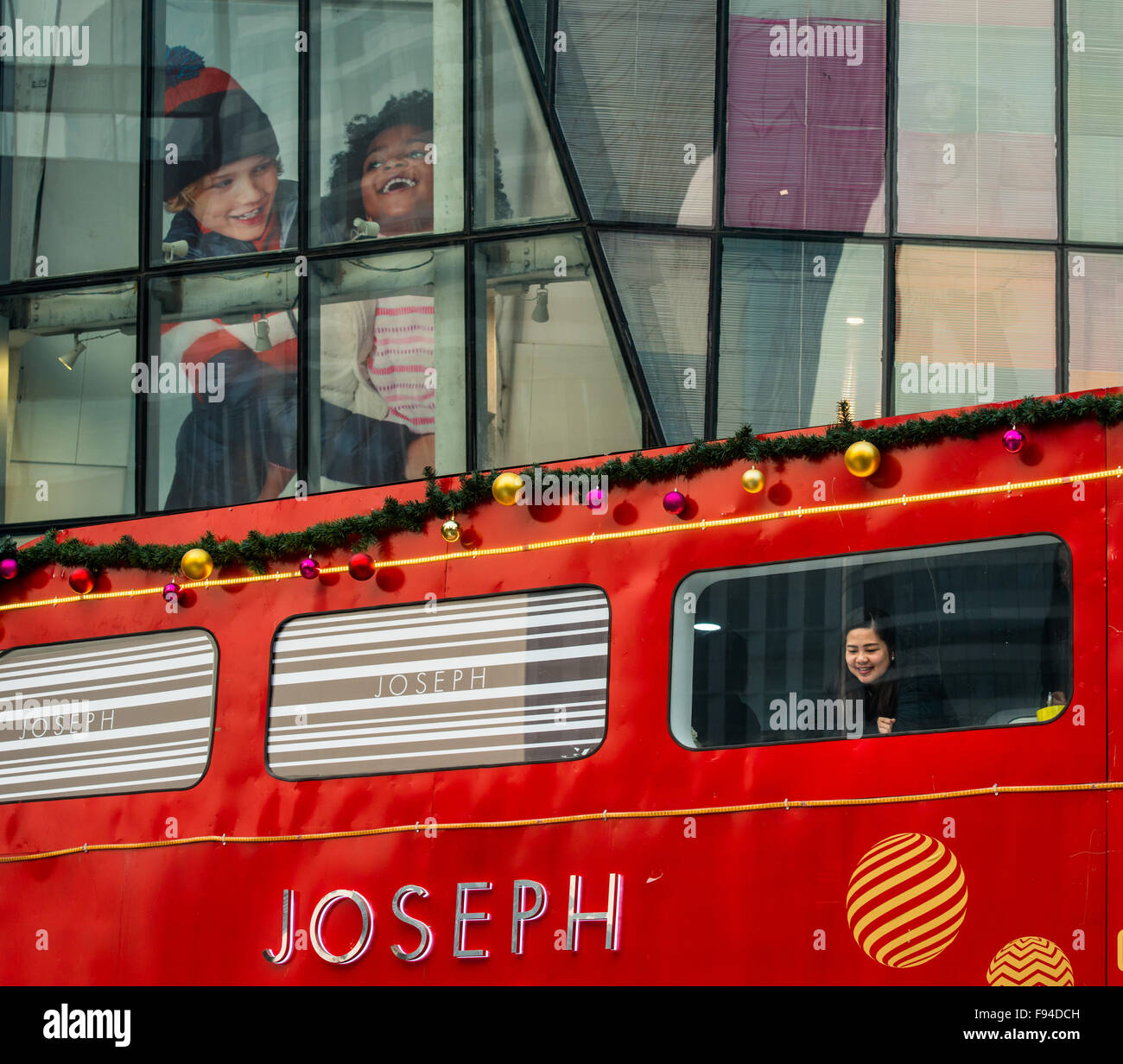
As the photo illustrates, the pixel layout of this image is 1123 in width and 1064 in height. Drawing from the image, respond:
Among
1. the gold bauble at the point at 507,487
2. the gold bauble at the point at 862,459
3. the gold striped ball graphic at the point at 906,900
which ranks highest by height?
the gold bauble at the point at 862,459

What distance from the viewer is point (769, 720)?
816cm

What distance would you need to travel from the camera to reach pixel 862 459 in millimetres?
8055

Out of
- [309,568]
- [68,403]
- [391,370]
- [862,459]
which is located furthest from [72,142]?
[862,459]

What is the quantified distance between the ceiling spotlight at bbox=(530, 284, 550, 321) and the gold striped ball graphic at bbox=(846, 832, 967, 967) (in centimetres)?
497

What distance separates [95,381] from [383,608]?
13.5 feet

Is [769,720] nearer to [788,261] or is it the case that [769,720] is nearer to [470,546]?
[470,546]

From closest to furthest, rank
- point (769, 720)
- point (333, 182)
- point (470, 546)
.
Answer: point (769, 720) → point (470, 546) → point (333, 182)

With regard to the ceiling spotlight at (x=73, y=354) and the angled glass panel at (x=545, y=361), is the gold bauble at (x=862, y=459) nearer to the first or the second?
the angled glass panel at (x=545, y=361)

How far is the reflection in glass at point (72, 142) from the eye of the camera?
1220 centimetres

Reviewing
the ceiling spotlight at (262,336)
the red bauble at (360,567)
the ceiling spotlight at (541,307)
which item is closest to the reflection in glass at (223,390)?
the ceiling spotlight at (262,336)

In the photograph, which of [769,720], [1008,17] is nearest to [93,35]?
[1008,17]

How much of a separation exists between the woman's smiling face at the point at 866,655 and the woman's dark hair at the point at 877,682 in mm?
16

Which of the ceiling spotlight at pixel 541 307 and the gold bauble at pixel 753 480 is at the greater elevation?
the ceiling spotlight at pixel 541 307
